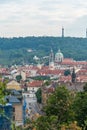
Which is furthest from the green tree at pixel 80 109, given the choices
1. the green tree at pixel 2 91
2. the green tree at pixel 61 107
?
the green tree at pixel 2 91

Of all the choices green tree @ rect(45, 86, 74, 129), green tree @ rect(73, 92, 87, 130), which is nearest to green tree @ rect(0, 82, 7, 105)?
green tree @ rect(45, 86, 74, 129)

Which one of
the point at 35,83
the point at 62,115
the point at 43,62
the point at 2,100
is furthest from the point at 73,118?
the point at 43,62

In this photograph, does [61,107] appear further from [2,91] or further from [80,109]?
[2,91]

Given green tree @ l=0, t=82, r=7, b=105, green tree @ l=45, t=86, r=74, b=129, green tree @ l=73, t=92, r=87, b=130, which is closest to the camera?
green tree @ l=0, t=82, r=7, b=105

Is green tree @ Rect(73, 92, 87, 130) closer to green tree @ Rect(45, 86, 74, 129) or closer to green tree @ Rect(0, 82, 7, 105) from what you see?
green tree @ Rect(45, 86, 74, 129)

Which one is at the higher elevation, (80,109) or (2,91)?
(2,91)

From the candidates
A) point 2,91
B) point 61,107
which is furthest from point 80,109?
point 2,91

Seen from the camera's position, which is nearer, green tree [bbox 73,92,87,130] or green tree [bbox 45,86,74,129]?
green tree [bbox 45,86,74,129]

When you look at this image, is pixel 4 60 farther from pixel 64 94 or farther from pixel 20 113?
pixel 64 94

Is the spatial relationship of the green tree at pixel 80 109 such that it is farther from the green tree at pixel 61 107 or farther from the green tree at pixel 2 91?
the green tree at pixel 2 91

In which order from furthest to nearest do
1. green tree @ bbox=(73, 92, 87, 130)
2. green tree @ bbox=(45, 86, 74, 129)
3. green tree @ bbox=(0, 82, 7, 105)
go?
green tree @ bbox=(73, 92, 87, 130)
green tree @ bbox=(45, 86, 74, 129)
green tree @ bbox=(0, 82, 7, 105)

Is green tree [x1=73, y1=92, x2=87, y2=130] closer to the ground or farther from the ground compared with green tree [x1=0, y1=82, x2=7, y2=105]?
closer to the ground
